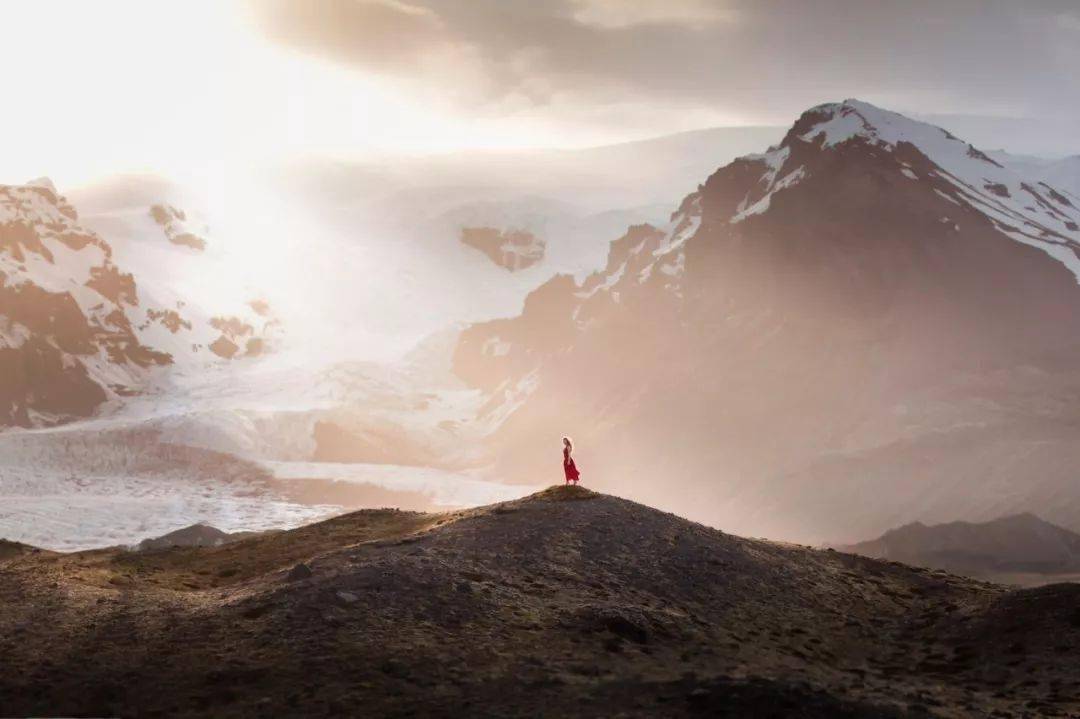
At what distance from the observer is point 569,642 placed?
21844mm

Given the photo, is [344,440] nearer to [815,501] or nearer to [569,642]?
[815,501]

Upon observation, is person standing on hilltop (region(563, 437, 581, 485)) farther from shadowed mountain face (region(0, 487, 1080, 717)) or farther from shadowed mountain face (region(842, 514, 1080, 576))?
shadowed mountain face (region(842, 514, 1080, 576))

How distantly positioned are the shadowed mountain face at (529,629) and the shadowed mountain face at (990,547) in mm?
70766

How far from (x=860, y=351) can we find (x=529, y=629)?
133 m

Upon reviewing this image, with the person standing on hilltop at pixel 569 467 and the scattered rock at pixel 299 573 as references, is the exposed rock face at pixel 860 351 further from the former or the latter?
the scattered rock at pixel 299 573

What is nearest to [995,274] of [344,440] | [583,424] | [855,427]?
[855,427]

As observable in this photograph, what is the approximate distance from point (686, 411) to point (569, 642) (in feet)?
452

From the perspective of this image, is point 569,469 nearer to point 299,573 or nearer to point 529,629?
point 299,573

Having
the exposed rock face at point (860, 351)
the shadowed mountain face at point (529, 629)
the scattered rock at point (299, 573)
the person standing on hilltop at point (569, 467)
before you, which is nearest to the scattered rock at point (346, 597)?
the shadowed mountain face at point (529, 629)

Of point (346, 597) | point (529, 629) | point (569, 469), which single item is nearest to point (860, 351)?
point (569, 469)

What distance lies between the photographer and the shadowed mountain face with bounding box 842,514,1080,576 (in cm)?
9431

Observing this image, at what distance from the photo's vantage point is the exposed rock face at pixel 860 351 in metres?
129

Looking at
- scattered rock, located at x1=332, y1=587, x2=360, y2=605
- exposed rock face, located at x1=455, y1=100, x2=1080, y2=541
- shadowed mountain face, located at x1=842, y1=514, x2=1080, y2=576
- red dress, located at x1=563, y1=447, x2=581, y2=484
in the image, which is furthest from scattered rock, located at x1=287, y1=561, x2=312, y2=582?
exposed rock face, located at x1=455, y1=100, x2=1080, y2=541

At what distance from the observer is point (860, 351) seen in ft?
481
